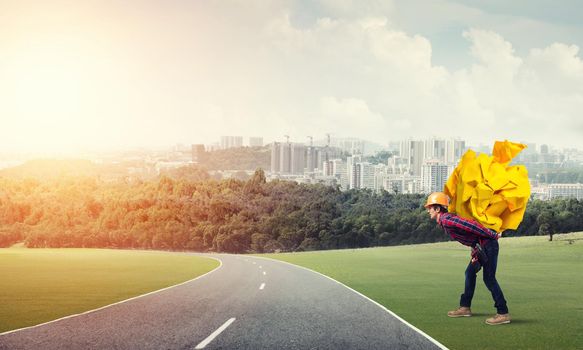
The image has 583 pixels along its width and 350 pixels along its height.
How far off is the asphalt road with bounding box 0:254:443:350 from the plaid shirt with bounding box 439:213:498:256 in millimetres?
2077

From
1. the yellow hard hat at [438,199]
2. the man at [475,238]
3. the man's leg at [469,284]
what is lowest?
the man's leg at [469,284]

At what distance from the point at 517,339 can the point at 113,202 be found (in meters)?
108

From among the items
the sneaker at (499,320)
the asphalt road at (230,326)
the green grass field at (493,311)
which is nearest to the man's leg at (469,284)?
the green grass field at (493,311)

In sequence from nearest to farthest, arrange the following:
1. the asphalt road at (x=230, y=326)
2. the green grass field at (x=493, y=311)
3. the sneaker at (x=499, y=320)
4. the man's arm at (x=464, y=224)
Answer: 1. the asphalt road at (x=230, y=326)
2. the green grass field at (x=493, y=311)
3. the man's arm at (x=464, y=224)
4. the sneaker at (x=499, y=320)

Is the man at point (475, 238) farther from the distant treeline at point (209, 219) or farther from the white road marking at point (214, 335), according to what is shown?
the distant treeline at point (209, 219)

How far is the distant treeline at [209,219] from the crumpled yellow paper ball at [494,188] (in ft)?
244

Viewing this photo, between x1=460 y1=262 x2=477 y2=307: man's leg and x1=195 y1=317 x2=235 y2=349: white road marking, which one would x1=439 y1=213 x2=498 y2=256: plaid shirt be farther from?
x1=195 y1=317 x2=235 y2=349: white road marking

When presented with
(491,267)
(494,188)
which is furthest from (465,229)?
(491,267)

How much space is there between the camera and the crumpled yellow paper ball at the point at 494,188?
38.8 feet

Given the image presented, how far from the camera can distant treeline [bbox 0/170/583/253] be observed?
99375 mm

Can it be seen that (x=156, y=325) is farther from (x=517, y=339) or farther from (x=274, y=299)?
(x=517, y=339)

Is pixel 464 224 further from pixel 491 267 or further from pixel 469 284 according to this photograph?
pixel 469 284

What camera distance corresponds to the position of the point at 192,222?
360 feet

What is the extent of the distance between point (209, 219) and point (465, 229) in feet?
337
